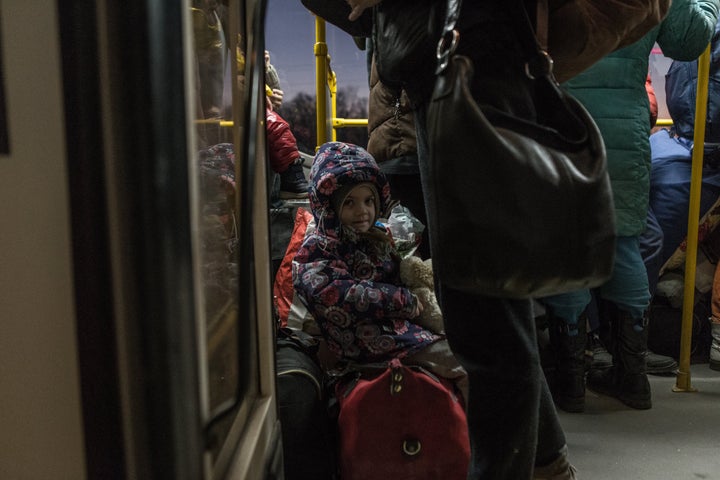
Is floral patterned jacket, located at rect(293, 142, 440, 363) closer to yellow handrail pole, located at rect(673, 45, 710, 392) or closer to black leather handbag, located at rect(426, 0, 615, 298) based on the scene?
black leather handbag, located at rect(426, 0, 615, 298)

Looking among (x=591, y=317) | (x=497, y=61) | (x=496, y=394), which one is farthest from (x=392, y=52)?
(x=591, y=317)

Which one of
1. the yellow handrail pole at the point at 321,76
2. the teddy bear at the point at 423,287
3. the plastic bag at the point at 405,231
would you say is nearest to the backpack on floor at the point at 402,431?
the teddy bear at the point at 423,287

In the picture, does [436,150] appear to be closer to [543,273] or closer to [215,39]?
[543,273]

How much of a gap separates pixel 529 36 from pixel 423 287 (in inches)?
36.1

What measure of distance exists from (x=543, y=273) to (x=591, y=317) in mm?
1661

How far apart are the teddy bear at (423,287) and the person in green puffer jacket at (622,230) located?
A: 1.60 ft

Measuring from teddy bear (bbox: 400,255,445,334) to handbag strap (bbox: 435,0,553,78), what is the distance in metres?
0.87

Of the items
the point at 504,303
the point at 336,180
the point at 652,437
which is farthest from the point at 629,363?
the point at 504,303

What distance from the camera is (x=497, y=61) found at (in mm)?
799

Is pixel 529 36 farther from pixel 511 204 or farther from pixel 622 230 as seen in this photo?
pixel 622 230

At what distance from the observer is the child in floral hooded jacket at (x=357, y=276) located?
4.78ft

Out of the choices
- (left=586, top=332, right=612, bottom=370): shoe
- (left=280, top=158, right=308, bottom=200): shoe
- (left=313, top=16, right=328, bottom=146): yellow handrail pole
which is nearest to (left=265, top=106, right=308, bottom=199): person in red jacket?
(left=280, top=158, right=308, bottom=200): shoe

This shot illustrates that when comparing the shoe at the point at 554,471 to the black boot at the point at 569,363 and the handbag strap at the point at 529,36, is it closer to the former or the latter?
the handbag strap at the point at 529,36

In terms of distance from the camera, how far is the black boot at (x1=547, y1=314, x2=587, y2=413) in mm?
1857
